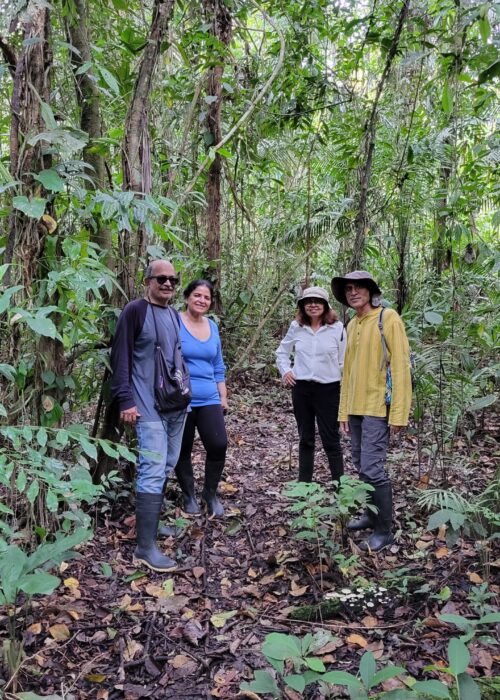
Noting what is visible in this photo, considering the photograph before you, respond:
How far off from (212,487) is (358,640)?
1.85 metres

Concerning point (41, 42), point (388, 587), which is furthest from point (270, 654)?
point (41, 42)

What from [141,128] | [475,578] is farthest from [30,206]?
[475,578]

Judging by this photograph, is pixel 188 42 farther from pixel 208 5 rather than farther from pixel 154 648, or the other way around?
pixel 154 648

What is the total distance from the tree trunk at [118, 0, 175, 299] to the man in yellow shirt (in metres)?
1.54

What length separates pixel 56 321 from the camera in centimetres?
328

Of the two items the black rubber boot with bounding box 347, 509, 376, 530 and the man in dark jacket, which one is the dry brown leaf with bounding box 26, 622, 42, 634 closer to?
the man in dark jacket

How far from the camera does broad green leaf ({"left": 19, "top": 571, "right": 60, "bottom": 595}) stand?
210 centimetres

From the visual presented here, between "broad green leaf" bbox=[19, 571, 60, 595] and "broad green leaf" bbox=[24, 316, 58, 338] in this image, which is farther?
"broad green leaf" bbox=[24, 316, 58, 338]

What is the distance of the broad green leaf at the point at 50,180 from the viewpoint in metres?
2.81

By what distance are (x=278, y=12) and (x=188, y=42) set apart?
1510mm

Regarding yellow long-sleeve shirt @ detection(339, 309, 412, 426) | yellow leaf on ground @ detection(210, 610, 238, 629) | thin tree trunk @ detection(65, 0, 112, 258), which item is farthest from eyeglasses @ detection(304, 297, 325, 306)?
yellow leaf on ground @ detection(210, 610, 238, 629)

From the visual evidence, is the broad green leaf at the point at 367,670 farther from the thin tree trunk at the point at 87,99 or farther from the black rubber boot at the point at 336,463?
the thin tree trunk at the point at 87,99

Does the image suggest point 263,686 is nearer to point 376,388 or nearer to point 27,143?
point 376,388

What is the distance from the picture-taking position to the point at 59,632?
2.69 metres
